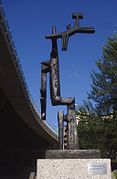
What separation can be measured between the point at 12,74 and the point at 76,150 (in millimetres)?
17570

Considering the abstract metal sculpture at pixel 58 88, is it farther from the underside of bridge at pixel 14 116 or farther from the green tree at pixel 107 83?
the green tree at pixel 107 83

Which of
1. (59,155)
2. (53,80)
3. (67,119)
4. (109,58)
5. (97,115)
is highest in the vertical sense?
(109,58)

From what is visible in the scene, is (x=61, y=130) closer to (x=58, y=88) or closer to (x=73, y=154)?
(x=73, y=154)

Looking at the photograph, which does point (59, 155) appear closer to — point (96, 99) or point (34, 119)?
point (96, 99)

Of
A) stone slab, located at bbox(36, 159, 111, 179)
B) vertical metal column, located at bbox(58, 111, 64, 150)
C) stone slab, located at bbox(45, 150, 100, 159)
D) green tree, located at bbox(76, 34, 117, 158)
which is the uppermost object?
green tree, located at bbox(76, 34, 117, 158)

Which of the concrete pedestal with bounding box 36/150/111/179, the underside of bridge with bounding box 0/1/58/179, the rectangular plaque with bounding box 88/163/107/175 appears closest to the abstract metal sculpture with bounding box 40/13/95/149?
the concrete pedestal with bounding box 36/150/111/179

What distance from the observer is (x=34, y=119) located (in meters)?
44.3

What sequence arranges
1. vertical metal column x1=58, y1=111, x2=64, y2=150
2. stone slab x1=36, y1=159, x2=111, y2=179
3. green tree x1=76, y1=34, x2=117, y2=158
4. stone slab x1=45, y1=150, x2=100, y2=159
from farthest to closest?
green tree x1=76, y1=34, x2=117, y2=158 < vertical metal column x1=58, y1=111, x2=64, y2=150 < stone slab x1=45, y1=150, x2=100, y2=159 < stone slab x1=36, y1=159, x2=111, y2=179

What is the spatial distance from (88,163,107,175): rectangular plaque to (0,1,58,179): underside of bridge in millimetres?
2697

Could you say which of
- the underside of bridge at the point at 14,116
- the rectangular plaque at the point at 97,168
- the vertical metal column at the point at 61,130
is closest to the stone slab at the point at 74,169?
the rectangular plaque at the point at 97,168

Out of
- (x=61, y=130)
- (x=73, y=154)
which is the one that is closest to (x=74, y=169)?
(x=73, y=154)

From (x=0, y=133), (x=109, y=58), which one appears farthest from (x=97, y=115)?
(x=0, y=133)

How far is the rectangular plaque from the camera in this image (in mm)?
9867

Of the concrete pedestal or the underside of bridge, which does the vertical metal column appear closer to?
the concrete pedestal
